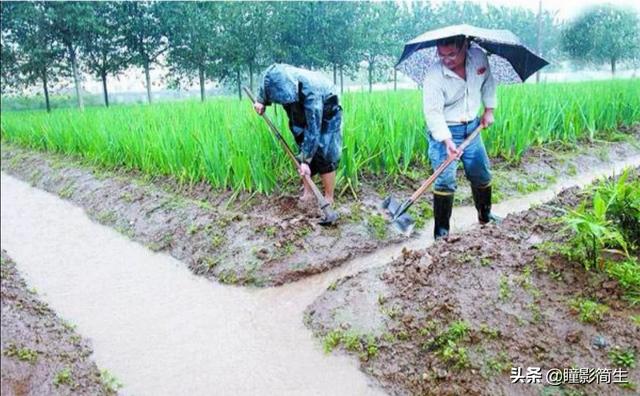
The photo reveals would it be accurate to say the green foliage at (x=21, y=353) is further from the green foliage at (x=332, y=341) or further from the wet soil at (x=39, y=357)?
the green foliage at (x=332, y=341)

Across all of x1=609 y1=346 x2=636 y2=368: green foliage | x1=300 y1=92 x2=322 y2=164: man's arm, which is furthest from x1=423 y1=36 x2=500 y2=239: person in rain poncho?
x1=609 y1=346 x2=636 y2=368: green foliage

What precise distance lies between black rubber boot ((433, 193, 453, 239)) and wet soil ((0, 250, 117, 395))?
75.6 inches

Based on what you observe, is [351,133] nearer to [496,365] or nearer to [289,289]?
[289,289]

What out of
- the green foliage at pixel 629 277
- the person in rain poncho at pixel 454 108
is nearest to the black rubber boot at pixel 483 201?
the person in rain poncho at pixel 454 108

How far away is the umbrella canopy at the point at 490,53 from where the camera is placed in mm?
2540

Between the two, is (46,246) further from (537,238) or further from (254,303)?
(537,238)

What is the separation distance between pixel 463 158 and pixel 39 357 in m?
2.30

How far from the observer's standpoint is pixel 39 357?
1.67 meters

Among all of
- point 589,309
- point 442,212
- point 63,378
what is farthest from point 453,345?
point 63,378

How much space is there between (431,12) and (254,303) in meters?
2.24

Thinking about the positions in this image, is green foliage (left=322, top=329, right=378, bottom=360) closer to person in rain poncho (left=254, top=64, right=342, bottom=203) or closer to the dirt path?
the dirt path

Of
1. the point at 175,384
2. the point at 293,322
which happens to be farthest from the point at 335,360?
the point at 175,384

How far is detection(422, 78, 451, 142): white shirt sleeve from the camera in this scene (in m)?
2.66

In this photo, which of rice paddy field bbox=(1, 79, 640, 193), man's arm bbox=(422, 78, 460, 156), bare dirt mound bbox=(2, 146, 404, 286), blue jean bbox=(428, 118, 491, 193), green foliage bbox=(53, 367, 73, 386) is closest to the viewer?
green foliage bbox=(53, 367, 73, 386)
